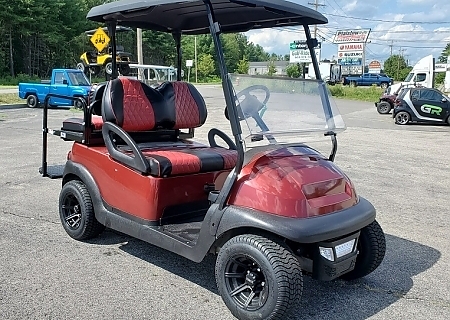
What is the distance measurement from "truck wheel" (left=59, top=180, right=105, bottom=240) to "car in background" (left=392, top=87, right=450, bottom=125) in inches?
530

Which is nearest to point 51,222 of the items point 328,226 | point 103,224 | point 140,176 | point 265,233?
point 103,224

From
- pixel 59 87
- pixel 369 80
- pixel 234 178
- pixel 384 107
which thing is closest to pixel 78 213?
pixel 234 178

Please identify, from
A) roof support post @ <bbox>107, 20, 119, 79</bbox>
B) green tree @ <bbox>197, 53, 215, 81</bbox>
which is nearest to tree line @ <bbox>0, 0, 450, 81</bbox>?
green tree @ <bbox>197, 53, 215, 81</bbox>

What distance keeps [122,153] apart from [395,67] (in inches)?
2463

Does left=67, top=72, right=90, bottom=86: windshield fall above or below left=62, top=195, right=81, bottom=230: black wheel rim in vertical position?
above

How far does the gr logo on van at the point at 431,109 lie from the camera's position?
50.8 ft

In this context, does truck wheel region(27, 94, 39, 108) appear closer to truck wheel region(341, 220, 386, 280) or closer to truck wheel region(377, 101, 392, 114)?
truck wheel region(377, 101, 392, 114)

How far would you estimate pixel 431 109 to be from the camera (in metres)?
15.5

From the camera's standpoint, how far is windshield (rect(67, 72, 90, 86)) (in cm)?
1622

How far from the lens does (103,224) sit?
12.5 ft

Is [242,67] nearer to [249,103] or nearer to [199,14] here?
[199,14]

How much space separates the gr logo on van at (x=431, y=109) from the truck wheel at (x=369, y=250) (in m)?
13.5

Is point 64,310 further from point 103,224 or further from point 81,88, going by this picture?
point 81,88

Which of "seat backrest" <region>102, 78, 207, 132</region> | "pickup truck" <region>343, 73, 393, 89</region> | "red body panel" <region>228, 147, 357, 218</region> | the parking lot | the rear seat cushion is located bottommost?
the parking lot
